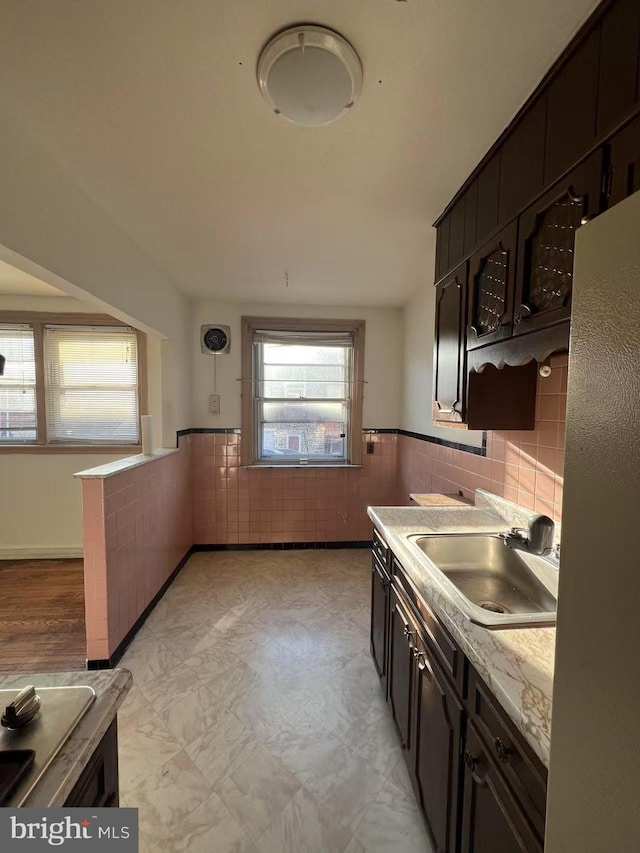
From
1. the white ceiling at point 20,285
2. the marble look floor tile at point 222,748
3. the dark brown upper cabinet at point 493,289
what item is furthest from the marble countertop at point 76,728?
the white ceiling at point 20,285

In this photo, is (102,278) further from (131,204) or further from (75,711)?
(75,711)

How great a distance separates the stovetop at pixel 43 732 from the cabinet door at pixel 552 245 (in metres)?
1.45

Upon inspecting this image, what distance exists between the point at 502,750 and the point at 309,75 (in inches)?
69.6

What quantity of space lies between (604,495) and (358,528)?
3.39 m

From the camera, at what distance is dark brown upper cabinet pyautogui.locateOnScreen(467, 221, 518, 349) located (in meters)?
1.29

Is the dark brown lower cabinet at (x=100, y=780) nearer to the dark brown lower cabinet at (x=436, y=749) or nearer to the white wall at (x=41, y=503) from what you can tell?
the dark brown lower cabinet at (x=436, y=749)

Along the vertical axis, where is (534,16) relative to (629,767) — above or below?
above

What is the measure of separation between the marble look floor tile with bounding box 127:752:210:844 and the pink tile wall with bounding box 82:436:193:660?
0.80 m

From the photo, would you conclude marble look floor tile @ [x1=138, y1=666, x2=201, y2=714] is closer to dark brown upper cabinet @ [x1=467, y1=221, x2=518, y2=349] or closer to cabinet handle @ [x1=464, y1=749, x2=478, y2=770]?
cabinet handle @ [x1=464, y1=749, x2=478, y2=770]

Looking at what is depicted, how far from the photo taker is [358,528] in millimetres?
3725

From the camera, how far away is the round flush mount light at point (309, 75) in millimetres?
985

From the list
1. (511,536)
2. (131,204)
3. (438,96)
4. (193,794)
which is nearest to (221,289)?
(131,204)

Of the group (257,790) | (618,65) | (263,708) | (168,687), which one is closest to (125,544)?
(168,687)

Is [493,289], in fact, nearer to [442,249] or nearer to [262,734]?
[442,249]
